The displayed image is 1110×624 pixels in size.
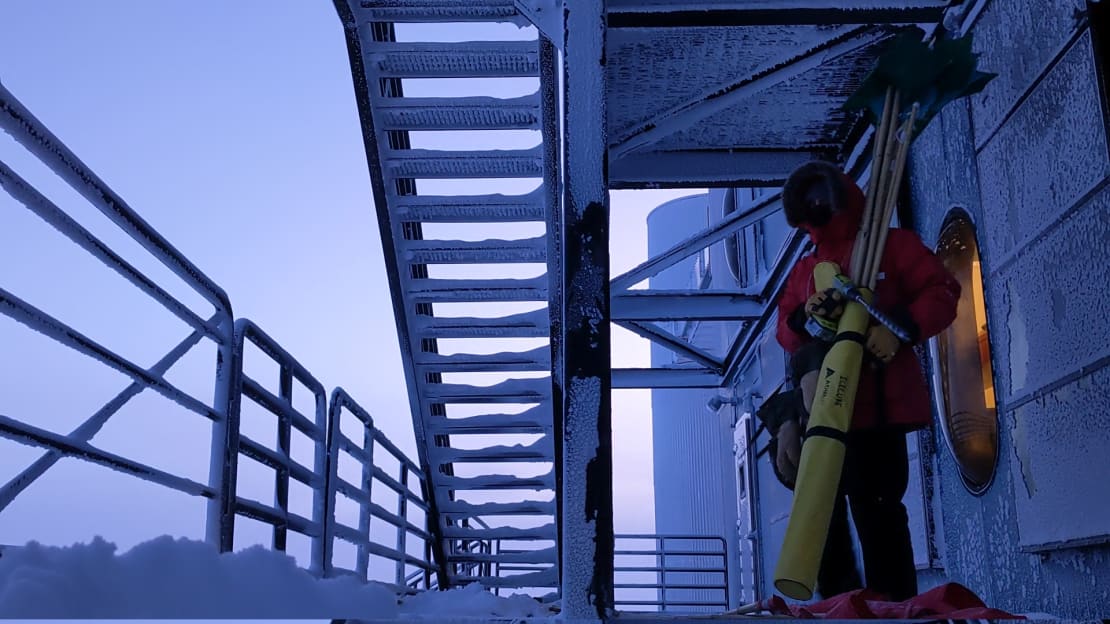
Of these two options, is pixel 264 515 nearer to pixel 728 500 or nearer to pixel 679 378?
pixel 679 378

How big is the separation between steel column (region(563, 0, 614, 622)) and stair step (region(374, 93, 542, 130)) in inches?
115

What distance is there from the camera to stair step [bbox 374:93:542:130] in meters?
5.57

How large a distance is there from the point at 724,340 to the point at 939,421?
233 inches

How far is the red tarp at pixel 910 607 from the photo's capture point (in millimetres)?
2115

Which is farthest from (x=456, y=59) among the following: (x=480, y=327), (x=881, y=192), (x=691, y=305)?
(x=691, y=305)

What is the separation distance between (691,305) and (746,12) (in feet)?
14.3

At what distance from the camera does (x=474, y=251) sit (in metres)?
6.34

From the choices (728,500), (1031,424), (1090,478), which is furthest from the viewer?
(728,500)

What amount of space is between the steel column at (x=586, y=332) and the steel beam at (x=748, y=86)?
1744 mm

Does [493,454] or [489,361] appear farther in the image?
[493,454]

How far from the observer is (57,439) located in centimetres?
249

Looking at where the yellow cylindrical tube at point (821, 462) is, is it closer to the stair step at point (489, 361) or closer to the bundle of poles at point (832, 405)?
the bundle of poles at point (832, 405)

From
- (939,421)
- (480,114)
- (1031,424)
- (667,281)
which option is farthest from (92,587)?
(667,281)

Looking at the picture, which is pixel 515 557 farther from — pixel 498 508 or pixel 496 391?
pixel 496 391
